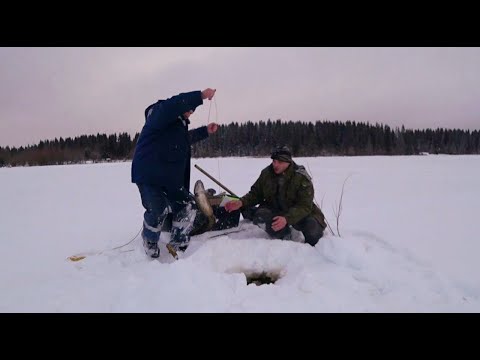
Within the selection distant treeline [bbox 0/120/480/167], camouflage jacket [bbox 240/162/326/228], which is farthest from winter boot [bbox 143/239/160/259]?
distant treeline [bbox 0/120/480/167]

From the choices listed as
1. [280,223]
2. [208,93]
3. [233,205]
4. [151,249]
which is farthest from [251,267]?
[208,93]

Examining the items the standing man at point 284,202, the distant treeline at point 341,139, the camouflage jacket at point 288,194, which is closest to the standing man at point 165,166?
the standing man at point 284,202

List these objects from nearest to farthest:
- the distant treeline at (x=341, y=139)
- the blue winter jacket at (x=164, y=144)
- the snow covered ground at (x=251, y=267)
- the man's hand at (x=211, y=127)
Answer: the snow covered ground at (x=251, y=267), the blue winter jacket at (x=164, y=144), the man's hand at (x=211, y=127), the distant treeline at (x=341, y=139)

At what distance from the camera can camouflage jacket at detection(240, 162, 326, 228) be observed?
3.87 metres

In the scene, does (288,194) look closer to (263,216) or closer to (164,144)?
(263,216)

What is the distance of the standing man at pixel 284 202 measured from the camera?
3.87 m

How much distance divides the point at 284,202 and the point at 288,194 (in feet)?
0.38

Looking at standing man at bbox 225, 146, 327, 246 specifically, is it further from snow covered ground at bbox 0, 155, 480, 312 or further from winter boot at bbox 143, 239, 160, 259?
winter boot at bbox 143, 239, 160, 259

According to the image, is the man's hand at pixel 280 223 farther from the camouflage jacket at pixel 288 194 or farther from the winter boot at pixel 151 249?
the winter boot at pixel 151 249

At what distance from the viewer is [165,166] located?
371 cm

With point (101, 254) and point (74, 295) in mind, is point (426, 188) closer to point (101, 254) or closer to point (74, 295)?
point (101, 254)

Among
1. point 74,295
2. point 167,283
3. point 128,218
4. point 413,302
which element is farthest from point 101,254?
point 413,302

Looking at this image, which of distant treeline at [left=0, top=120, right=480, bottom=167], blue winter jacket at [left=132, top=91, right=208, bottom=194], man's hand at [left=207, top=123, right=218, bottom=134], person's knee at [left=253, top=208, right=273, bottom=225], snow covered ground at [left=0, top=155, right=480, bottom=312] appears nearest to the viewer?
snow covered ground at [left=0, top=155, right=480, bottom=312]
